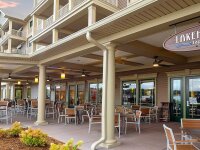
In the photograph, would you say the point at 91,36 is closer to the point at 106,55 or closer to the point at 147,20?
the point at 106,55

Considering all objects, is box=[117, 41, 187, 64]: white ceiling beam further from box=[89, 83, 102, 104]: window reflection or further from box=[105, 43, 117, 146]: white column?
box=[89, 83, 102, 104]: window reflection

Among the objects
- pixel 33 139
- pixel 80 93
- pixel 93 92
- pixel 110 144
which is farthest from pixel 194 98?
pixel 80 93

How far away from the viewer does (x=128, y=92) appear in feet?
48.5

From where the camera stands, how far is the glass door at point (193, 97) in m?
10.7

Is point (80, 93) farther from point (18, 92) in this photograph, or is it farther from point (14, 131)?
point (18, 92)

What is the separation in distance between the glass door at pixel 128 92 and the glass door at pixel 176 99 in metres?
2.88

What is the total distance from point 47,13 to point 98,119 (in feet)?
29.9

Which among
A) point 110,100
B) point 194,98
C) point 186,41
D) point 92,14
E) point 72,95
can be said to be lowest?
point 72,95

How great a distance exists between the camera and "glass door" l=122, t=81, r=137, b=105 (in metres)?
14.3

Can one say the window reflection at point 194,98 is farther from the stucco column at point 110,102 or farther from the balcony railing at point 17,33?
the balcony railing at point 17,33

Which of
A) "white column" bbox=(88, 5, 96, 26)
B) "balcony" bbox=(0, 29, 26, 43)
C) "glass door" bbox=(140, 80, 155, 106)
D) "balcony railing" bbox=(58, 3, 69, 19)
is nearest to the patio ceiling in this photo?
"white column" bbox=(88, 5, 96, 26)

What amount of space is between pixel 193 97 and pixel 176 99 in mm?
1013

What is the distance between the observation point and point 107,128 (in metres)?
6.52

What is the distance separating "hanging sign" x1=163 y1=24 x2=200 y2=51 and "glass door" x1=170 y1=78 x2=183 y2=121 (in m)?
7.50
